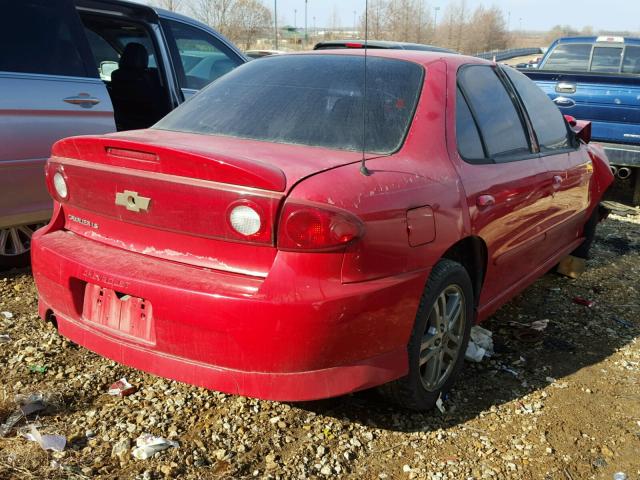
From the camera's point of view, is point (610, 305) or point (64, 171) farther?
point (610, 305)

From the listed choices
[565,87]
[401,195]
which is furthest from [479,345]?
[565,87]

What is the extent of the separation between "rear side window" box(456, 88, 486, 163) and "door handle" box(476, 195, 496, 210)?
7.2 inches

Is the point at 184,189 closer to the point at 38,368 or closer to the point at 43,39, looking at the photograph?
the point at 38,368

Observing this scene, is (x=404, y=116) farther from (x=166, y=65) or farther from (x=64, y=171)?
(x=166, y=65)

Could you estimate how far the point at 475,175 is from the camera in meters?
2.96

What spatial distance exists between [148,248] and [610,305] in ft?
11.3

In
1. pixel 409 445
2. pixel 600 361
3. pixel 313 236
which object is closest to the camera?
pixel 313 236

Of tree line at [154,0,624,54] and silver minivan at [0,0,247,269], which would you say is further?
tree line at [154,0,624,54]

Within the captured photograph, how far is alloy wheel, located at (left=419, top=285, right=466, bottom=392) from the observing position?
110 inches

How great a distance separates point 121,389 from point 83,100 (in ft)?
7.42

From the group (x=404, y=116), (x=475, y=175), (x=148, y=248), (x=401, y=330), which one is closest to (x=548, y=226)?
(x=475, y=175)

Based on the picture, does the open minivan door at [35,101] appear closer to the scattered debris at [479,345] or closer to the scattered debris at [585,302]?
the scattered debris at [479,345]

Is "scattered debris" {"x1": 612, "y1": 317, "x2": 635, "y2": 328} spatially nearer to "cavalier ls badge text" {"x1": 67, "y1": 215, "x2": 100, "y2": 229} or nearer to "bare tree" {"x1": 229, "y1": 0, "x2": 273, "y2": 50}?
"cavalier ls badge text" {"x1": 67, "y1": 215, "x2": 100, "y2": 229}

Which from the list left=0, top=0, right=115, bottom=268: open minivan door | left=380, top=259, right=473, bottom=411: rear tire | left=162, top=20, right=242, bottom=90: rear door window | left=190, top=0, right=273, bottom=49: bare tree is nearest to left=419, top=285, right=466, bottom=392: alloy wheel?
left=380, top=259, right=473, bottom=411: rear tire
